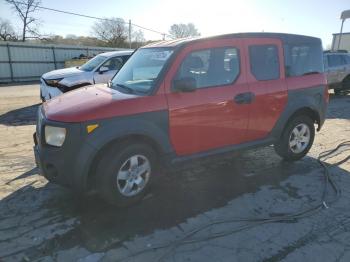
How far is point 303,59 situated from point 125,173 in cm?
347

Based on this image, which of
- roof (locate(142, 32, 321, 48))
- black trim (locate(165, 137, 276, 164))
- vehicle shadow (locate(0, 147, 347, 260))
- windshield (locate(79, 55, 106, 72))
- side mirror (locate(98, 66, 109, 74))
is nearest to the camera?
vehicle shadow (locate(0, 147, 347, 260))

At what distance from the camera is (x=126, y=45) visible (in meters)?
49.8

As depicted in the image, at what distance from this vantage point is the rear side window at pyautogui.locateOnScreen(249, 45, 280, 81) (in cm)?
485

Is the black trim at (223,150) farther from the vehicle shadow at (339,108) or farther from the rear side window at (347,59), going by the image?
the rear side window at (347,59)

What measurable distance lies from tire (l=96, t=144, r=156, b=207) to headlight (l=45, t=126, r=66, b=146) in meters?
0.49

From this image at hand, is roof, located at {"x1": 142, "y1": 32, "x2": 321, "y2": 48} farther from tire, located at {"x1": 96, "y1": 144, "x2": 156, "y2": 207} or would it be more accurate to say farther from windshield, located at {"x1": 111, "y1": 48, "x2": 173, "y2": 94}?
tire, located at {"x1": 96, "y1": 144, "x2": 156, "y2": 207}

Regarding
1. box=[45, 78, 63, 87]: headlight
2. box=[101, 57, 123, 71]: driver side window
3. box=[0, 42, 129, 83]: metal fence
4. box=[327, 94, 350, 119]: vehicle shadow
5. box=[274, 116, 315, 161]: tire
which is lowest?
box=[327, 94, 350, 119]: vehicle shadow

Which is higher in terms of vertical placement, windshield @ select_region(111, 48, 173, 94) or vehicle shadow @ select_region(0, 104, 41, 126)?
windshield @ select_region(111, 48, 173, 94)

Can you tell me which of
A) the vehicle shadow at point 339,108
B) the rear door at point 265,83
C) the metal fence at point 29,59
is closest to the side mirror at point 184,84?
the rear door at point 265,83

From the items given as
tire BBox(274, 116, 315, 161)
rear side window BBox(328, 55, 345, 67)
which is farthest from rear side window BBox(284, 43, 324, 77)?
rear side window BBox(328, 55, 345, 67)

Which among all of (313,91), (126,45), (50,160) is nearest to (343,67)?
(313,91)

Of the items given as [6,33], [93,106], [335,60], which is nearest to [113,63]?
[93,106]

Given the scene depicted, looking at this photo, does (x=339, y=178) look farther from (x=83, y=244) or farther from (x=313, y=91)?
(x=83, y=244)

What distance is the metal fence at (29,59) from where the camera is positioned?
22.2 meters
